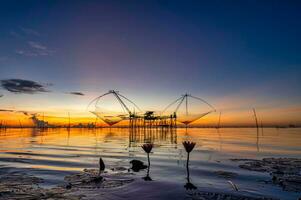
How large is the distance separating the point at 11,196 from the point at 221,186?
10464mm

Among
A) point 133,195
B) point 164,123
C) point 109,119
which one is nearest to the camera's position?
point 133,195

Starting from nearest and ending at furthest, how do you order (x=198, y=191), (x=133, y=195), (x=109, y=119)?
(x=133, y=195)
(x=198, y=191)
(x=109, y=119)

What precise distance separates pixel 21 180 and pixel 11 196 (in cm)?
373

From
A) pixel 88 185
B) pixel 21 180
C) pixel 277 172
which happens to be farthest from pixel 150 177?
pixel 277 172

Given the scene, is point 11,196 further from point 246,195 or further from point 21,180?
point 246,195

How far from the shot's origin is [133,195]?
11141mm

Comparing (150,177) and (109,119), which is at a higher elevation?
(109,119)

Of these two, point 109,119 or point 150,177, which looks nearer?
point 150,177

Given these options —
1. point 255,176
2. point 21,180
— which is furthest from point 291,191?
point 21,180

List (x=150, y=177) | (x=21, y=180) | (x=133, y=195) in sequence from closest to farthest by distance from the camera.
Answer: (x=133, y=195) → (x=21, y=180) → (x=150, y=177)

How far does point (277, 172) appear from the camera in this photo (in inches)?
663

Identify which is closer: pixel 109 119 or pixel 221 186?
pixel 221 186

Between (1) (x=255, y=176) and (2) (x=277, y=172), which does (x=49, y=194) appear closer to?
(1) (x=255, y=176)

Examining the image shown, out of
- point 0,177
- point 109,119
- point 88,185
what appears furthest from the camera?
point 109,119
